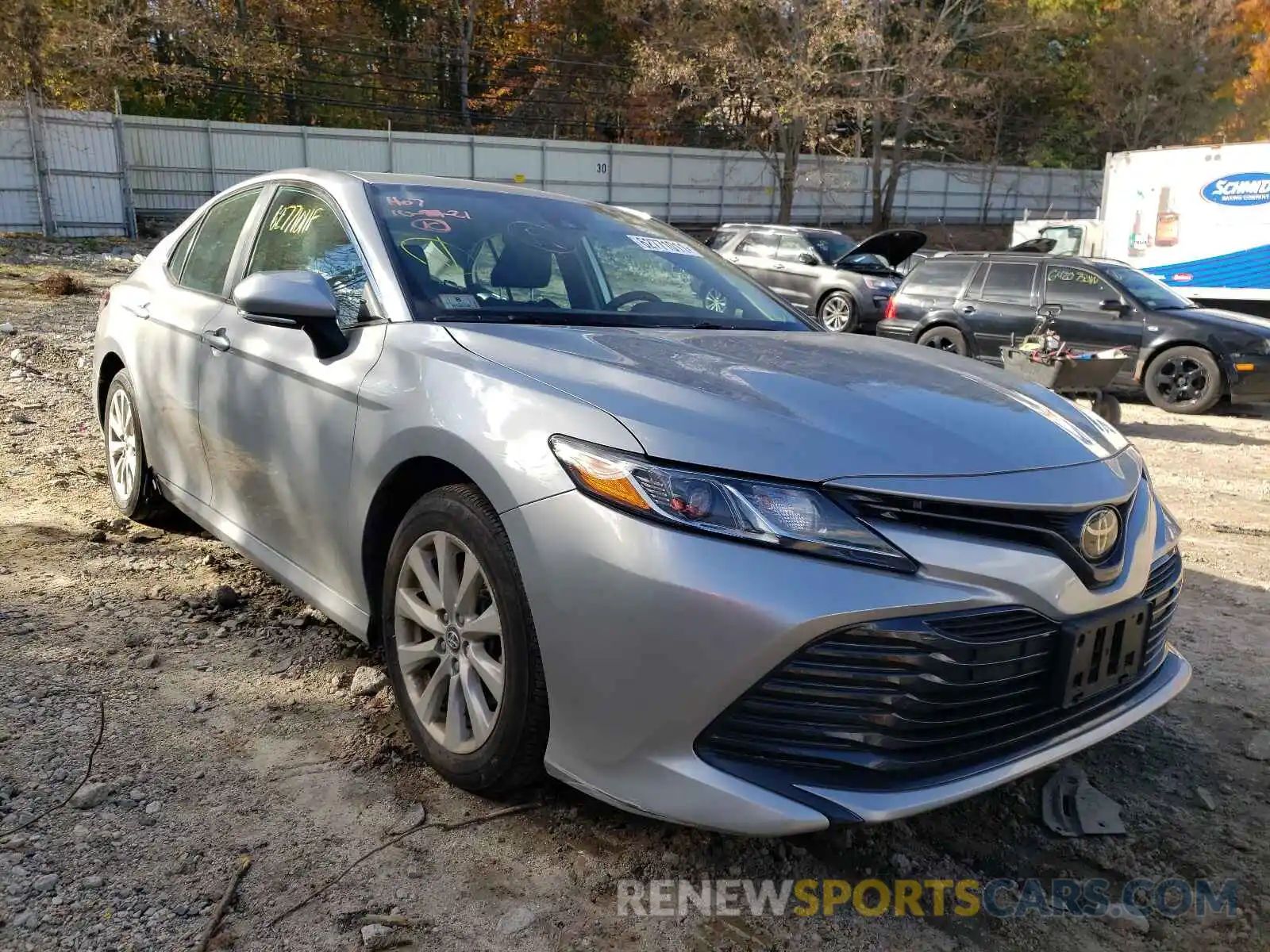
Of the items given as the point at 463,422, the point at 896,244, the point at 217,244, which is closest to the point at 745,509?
the point at 463,422

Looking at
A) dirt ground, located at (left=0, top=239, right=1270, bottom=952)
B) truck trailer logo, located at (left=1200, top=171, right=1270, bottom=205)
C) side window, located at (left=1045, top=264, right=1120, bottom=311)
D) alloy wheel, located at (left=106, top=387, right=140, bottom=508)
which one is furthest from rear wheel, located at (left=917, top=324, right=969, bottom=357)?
alloy wheel, located at (left=106, top=387, right=140, bottom=508)

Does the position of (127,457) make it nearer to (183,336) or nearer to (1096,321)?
(183,336)

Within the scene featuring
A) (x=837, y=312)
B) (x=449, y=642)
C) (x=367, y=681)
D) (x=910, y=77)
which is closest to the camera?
(x=449, y=642)

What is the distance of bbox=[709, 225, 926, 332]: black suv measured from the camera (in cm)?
1480

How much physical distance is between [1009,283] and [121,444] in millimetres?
9365

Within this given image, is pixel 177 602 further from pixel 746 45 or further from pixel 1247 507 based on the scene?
pixel 746 45

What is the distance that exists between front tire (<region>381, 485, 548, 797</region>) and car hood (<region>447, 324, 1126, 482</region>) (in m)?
0.40

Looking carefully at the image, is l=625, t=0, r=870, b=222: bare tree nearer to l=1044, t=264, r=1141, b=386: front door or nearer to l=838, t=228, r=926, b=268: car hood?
l=1044, t=264, r=1141, b=386: front door

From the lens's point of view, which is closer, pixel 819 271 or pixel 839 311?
pixel 839 311

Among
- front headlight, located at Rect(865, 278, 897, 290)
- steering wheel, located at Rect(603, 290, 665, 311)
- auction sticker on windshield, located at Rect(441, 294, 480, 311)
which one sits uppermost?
auction sticker on windshield, located at Rect(441, 294, 480, 311)

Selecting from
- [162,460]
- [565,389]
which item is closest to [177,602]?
[162,460]

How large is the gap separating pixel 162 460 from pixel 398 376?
6.37ft

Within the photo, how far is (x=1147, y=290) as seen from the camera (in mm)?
10438

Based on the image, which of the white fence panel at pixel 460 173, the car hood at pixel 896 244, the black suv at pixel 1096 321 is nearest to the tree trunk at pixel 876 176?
the white fence panel at pixel 460 173
